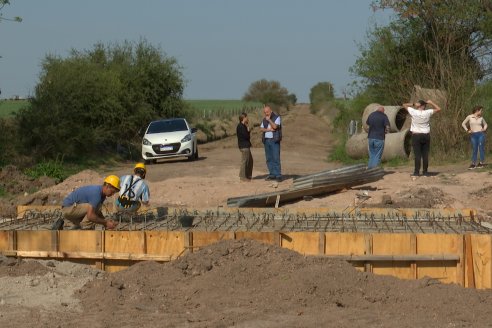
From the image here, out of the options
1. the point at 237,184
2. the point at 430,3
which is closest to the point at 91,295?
the point at 237,184

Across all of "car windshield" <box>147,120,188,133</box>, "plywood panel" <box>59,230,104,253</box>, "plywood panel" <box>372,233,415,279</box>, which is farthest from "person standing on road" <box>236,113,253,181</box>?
"car windshield" <box>147,120,188,133</box>

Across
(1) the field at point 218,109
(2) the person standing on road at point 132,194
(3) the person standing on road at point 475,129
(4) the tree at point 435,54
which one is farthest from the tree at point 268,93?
(2) the person standing on road at point 132,194

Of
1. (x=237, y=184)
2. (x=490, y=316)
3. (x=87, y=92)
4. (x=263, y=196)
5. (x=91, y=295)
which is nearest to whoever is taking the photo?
(x=490, y=316)

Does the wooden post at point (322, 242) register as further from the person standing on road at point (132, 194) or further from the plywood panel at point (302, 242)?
the person standing on road at point (132, 194)

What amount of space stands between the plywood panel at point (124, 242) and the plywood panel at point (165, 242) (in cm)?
9

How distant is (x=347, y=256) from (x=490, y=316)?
7.00ft

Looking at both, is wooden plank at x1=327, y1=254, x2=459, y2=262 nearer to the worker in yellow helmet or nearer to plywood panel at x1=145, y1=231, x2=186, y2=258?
plywood panel at x1=145, y1=231, x2=186, y2=258

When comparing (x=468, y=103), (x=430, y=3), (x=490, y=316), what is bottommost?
(x=490, y=316)

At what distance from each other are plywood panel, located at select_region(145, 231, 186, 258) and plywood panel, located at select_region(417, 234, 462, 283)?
277 cm

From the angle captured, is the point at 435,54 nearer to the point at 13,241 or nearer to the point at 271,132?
the point at 271,132

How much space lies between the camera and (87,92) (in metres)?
33.7

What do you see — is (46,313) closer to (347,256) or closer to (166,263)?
(166,263)

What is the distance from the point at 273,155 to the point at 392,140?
24.9 ft

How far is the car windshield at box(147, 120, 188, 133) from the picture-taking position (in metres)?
28.8
